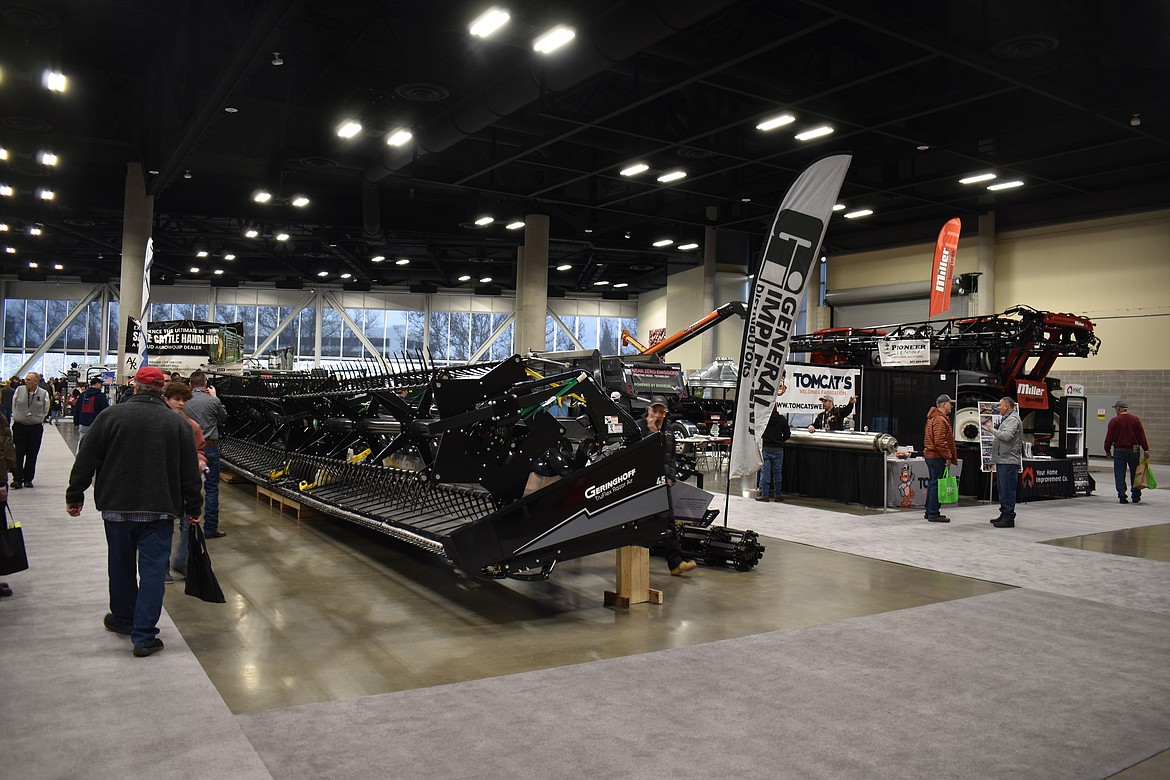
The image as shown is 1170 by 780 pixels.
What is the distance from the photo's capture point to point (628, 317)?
4025cm

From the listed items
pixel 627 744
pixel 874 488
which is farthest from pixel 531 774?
pixel 874 488

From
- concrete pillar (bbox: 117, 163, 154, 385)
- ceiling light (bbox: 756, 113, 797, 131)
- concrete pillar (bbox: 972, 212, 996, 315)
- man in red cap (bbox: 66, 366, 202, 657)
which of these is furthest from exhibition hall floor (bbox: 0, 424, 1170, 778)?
concrete pillar (bbox: 972, 212, 996, 315)

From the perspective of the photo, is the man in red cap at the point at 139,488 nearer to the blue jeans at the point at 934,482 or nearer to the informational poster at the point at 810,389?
the blue jeans at the point at 934,482

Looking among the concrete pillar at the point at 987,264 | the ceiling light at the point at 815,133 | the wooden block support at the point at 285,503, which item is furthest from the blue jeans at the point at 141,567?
the concrete pillar at the point at 987,264

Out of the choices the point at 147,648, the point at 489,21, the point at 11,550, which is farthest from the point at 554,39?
the point at 147,648

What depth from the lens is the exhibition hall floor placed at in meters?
3.04

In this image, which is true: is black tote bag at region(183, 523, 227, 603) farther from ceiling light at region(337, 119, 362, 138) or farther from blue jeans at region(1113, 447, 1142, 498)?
blue jeans at region(1113, 447, 1142, 498)

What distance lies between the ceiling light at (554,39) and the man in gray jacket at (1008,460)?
722 centimetres

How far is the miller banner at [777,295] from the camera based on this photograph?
6992mm

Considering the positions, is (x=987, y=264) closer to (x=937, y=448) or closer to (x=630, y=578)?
(x=937, y=448)

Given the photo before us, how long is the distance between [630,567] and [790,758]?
241cm

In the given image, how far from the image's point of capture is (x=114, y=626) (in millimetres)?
4398

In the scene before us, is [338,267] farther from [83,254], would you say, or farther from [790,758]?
[790,758]

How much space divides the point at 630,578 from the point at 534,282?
59.4 ft
